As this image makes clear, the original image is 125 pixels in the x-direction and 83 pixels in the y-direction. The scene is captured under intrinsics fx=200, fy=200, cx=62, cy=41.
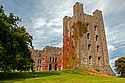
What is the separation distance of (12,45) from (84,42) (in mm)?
22839

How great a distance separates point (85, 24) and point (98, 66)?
10627 millimetres

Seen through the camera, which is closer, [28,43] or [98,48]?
[28,43]

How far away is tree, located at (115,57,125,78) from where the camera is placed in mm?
59412

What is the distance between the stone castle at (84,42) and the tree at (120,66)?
11849mm

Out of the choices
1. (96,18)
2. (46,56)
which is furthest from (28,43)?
(46,56)

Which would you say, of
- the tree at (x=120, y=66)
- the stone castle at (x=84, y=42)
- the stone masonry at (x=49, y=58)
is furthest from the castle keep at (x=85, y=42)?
the stone masonry at (x=49, y=58)

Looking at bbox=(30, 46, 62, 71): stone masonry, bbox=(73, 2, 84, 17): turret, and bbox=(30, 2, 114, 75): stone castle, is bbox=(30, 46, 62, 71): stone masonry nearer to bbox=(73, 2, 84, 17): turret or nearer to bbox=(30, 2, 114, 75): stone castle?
bbox=(30, 2, 114, 75): stone castle

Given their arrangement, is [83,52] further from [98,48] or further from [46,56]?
[46,56]

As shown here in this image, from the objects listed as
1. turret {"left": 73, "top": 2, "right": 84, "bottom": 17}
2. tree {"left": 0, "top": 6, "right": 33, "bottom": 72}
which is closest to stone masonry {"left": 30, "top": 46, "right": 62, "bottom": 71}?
turret {"left": 73, "top": 2, "right": 84, "bottom": 17}

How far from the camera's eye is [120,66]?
199 ft

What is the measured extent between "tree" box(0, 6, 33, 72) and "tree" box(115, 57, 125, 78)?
3666 centimetres

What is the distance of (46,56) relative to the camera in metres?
76.1

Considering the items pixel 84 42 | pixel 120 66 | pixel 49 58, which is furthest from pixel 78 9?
pixel 49 58

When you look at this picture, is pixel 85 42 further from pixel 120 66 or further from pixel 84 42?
pixel 120 66
